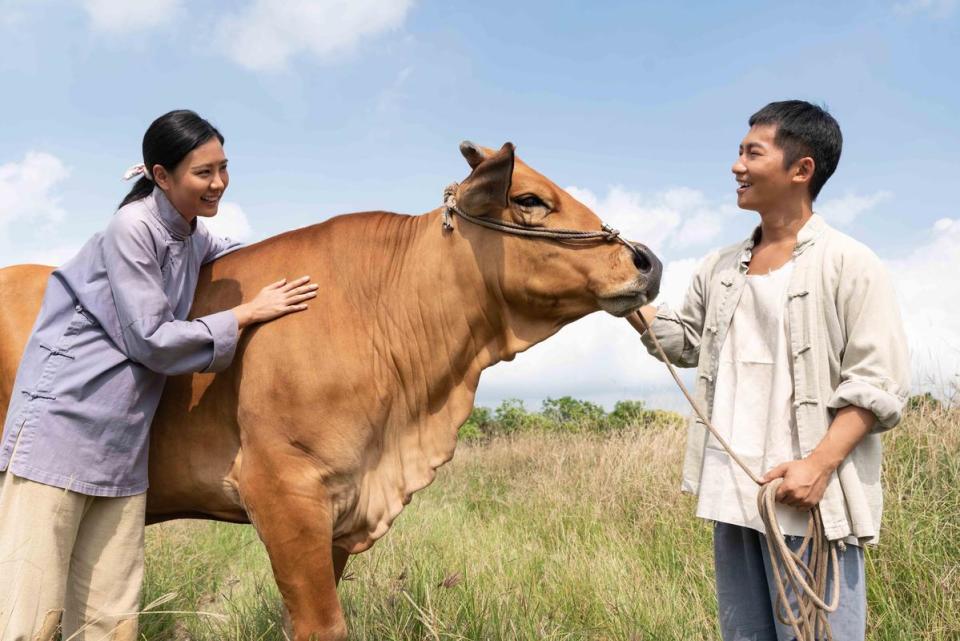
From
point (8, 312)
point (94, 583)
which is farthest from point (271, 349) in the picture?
point (8, 312)

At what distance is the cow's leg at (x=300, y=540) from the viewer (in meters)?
3.54

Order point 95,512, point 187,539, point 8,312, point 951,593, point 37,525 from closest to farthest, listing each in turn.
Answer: point 37,525 → point 95,512 → point 8,312 → point 951,593 → point 187,539

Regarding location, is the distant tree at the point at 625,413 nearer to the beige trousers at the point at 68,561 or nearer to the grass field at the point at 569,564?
the grass field at the point at 569,564

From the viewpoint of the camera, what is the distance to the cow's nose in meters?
3.77

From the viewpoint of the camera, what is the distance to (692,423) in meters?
3.87

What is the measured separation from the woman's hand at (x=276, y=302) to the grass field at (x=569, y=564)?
1252 millimetres

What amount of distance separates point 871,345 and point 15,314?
4197mm

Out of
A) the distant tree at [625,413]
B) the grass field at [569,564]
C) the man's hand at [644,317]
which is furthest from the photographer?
the distant tree at [625,413]

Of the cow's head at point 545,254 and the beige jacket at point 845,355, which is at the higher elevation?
the cow's head at point 545,254

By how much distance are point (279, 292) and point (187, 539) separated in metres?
5.76

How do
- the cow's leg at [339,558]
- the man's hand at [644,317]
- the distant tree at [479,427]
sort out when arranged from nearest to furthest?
1. the man's hand at [644,317]
2. the cow's leg at [339,558]
3. the distant tree at [479,427]

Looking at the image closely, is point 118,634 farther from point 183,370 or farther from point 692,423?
point 692,423

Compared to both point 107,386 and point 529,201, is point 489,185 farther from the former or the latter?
point 107,386

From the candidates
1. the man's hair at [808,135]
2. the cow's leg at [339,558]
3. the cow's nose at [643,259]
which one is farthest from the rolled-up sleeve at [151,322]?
the man's hair at [808,135]
